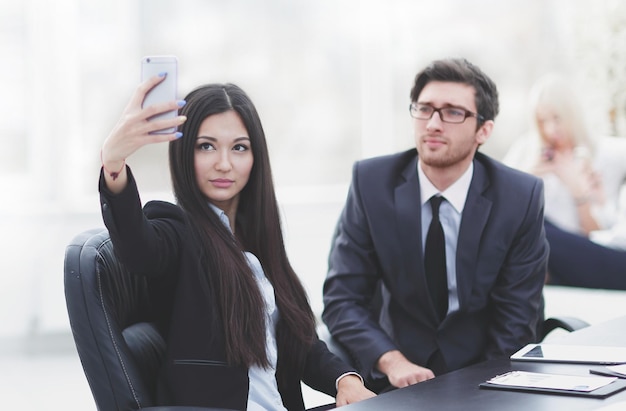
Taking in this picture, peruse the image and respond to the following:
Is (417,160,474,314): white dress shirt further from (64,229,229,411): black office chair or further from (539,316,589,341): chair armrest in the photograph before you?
(64,229,229,411): black office chair

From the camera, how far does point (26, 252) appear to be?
567cm

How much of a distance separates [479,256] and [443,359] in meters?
0.33

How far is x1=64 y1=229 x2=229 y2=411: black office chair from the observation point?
1794 mm

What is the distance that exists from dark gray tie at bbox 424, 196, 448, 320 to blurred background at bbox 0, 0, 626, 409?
3.08 metres

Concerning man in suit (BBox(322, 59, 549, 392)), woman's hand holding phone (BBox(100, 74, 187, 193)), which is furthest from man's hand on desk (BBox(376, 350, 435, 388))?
woman's hand holding phone (BBox(100, 74, 187, 193))

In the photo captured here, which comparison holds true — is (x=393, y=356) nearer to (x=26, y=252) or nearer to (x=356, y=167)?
(x=356, y=167)

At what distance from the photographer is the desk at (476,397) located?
156cm

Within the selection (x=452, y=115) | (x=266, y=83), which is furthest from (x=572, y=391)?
(x=266, y=83)

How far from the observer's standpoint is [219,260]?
1.97 metres

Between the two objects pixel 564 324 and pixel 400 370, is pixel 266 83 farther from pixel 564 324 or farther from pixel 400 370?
pixel 400 370

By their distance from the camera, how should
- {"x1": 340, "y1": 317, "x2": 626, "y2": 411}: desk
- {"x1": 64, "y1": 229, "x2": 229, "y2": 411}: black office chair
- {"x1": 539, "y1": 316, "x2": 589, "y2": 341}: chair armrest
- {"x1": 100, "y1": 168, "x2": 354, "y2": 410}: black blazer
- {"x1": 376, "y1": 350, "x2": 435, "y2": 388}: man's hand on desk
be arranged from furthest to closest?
1. {"x1": 539, "y1": 316, "x2": 589, "y2": 341}: chair armrest
2. {"x1": 376, "y1": 350, "x2": 435, "y2": 388}: man's hand on desk
3. {"x1": 100, "y1": 168, "x2": 354, "y2": 410}: black blazer
4. {"x1": 64, "y1": 229, "x2": 229, "y2": 411}: black office chair
5. {"x1": 340, "y1": 317, "x2": 626, "y2": 411}: desk

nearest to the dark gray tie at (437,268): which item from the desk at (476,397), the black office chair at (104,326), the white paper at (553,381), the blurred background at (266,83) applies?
the desk at (476,397)

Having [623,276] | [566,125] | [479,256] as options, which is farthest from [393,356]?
[566,125]

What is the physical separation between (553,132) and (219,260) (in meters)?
4.13
